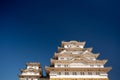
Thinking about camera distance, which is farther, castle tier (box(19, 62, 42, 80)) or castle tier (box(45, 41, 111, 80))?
castle tier (box(19, 62, 42, 80))

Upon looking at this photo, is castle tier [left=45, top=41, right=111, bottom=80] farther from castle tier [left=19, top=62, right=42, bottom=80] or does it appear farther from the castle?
castle tier [left=19, top=62, right=42, bottom=80]

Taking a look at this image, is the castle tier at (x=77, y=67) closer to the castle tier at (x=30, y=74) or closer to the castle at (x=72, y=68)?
the castle at (x=72, y=68)

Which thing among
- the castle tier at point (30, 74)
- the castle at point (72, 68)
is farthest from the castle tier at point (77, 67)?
the castle tier at point (30, 74)

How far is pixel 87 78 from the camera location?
35.3 m

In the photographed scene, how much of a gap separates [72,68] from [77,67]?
1.09 m

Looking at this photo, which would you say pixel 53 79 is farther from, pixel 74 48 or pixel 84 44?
pixel 84 44

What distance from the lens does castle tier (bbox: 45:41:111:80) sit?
35.5 m

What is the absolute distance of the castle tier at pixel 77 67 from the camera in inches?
1399

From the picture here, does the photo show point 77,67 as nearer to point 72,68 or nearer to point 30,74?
point 72,68

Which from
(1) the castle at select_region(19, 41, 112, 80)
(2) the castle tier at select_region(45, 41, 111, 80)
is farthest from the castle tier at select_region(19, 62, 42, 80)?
(2) the castle tier at select_region(45, 41, 111, 80)

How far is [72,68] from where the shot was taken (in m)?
35.8

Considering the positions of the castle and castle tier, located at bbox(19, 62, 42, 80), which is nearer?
the castle

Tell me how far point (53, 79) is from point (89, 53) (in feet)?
33.3

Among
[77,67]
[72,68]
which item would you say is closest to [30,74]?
[72,68]
